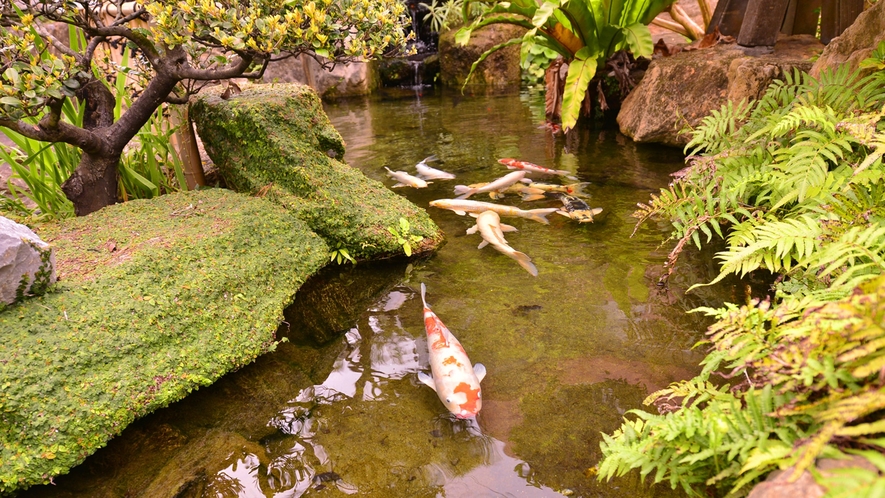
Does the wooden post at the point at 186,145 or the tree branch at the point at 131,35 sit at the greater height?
the tree branch at the point at 131,35

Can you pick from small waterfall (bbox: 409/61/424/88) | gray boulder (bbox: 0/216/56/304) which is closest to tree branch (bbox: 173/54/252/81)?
gray boulder (bbox: 0/216/56/304)

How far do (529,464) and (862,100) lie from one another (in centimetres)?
315

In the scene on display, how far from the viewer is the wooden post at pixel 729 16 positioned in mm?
7105

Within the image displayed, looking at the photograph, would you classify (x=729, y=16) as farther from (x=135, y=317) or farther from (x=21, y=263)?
(x=21, y=263)

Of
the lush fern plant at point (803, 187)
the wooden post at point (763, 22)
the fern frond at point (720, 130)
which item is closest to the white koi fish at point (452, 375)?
the lush fern plant at point (803, 187)

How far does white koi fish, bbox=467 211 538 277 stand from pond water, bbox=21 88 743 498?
0.09 m

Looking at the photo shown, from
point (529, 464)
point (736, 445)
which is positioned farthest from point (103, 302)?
point (736, 445)

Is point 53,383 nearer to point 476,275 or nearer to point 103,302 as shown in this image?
point 103,302

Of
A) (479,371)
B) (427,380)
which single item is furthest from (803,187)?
(427,380)

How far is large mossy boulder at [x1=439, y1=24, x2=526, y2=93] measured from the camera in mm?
13398

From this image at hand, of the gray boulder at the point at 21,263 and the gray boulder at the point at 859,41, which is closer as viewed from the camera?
the gray boulder at the point at 21,263

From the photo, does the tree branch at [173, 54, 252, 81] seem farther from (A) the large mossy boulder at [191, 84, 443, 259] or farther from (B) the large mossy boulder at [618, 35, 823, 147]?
(B) the large mossy boulder at [618, 35, 823, 147]

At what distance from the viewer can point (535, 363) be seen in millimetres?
3229

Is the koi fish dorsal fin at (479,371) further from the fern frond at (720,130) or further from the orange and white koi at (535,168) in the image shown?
the orange and white koi at (535,168)
